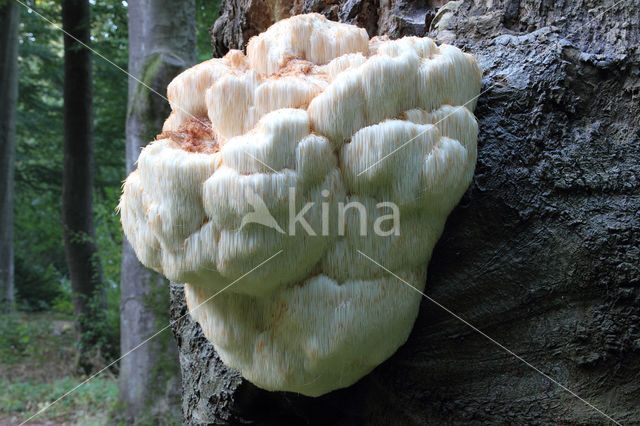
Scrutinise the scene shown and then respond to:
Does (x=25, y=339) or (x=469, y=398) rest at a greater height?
(x=469, y=398)

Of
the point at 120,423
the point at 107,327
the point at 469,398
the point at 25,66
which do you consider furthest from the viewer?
the point at 25,66

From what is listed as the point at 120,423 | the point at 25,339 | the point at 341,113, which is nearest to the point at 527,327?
the point at 341,113

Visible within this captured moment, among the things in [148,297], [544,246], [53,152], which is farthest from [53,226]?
[544,246]

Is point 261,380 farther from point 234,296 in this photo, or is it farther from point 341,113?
point 341,113

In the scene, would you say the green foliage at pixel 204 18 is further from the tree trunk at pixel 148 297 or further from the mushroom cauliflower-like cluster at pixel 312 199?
the mushroom cauliflower-like cluster at pixel 312 199

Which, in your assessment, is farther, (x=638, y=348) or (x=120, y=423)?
(x=120, y=423)

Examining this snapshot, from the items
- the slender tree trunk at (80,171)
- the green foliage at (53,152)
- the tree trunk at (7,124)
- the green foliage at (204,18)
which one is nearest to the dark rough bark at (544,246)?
the green foliage at (204,18)

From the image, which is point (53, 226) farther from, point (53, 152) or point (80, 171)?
point (80, 171)
